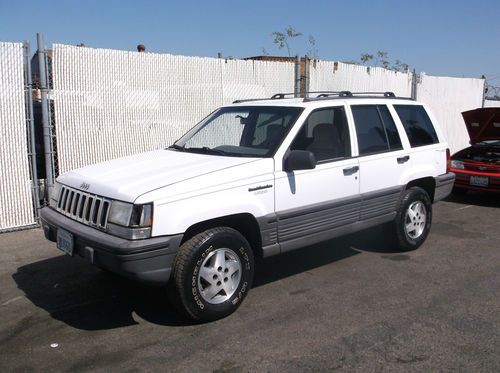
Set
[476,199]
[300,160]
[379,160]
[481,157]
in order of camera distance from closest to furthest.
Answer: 1. [300,160]
2. [379,160]
3. [481,157]
4. [476,199]

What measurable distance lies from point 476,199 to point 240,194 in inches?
281

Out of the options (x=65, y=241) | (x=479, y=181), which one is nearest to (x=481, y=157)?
(x=479, y=181)

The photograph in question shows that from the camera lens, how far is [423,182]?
6.16 meters

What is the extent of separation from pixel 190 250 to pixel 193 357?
78cm

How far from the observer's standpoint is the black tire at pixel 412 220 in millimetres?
5770

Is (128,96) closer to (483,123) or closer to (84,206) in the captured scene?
(84,206)

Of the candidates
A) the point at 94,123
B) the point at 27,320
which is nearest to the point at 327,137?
the point at 27,320

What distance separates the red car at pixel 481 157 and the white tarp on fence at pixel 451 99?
3335 millimetres

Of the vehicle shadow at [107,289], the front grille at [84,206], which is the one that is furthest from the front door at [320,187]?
the front grille at [84,206]

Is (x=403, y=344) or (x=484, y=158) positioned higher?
(x=484, y=158)

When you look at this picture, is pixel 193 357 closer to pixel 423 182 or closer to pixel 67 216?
pixel 67 216

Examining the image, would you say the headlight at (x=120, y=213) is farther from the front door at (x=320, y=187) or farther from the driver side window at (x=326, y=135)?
the driver side window at (x=326, y=135)

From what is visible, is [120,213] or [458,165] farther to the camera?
[458,165]

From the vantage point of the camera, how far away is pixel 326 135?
4.93 meters
